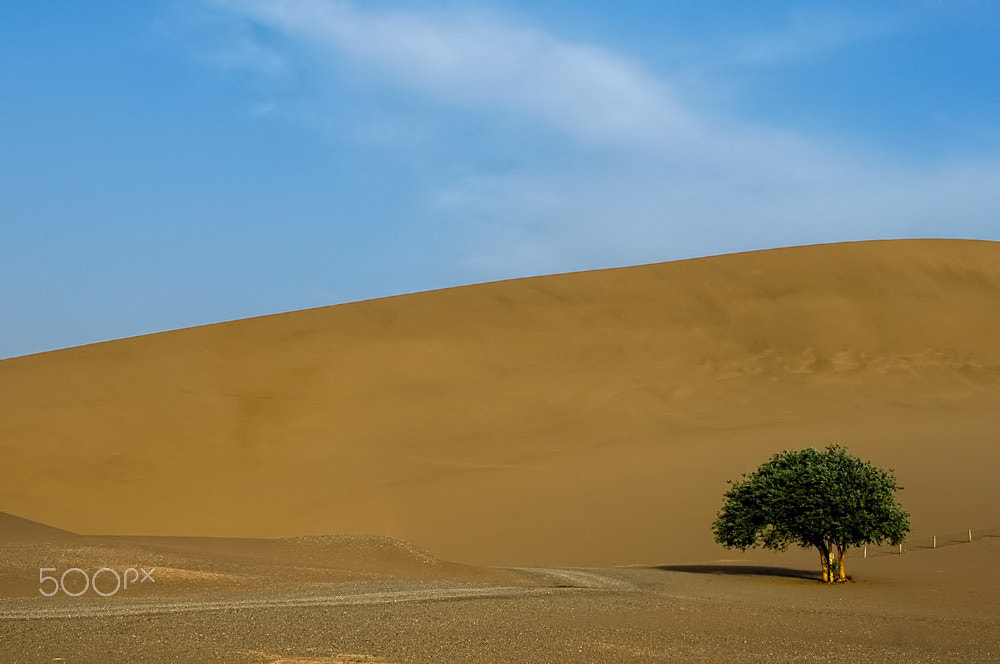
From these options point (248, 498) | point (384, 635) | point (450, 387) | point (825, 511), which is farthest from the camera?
point (450, 387)

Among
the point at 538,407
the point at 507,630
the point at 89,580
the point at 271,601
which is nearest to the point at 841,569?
the point at 507,630

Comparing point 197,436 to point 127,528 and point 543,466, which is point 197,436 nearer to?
point 127,528

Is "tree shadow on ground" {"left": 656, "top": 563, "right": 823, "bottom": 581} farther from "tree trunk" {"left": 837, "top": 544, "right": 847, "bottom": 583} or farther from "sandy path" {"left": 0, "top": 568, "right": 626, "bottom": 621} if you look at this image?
"sandy path" {"left": 0, "top": 568, "right": 626, "bottom": 621}

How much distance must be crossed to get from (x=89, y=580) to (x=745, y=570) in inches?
649

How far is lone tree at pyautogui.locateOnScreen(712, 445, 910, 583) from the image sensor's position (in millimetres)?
22641

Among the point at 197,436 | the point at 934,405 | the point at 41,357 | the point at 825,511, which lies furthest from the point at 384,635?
the point at 41,357

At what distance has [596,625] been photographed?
1449cm

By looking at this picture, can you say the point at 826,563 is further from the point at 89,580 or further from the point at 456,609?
the point at 89,580

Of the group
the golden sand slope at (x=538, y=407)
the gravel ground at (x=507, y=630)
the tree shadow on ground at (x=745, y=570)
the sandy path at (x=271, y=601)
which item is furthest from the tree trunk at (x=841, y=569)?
the golden sand slope at (x=538, y=407)

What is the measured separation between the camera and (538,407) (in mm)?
48469

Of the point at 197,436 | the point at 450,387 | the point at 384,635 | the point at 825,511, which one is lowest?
the point at 384,635

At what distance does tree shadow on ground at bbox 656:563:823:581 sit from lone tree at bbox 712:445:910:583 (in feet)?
4.51

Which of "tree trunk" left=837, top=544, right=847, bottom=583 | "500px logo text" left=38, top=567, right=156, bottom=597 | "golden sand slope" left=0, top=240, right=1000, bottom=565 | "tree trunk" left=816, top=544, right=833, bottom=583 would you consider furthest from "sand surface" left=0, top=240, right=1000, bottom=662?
"tree trunk" left=837, top=544, right=847, bottom=583

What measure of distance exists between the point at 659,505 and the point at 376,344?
2708cm
